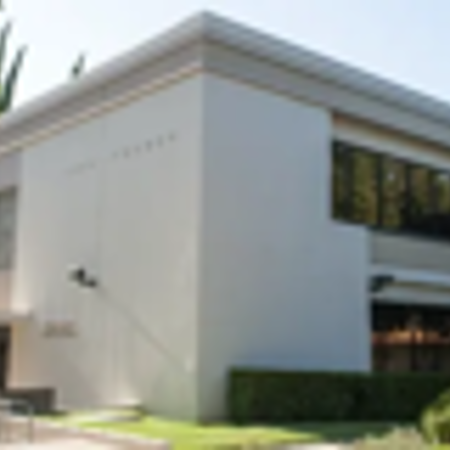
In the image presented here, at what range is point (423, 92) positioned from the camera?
2080 centimetres

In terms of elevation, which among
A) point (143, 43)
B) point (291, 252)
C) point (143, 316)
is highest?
point (143, 43)

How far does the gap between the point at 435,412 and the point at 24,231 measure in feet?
42.0

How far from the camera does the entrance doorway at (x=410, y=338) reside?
789 inches

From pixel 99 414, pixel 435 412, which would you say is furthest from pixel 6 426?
pixel 435 412

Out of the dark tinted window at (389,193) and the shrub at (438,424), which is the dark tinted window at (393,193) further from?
the shrub at (438,424)

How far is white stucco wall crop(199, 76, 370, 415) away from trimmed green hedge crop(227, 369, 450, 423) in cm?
62

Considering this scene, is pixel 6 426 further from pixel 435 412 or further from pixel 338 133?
pixel 338 133

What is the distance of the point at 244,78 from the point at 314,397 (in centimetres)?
650

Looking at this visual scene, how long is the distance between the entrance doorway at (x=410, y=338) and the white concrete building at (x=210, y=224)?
6cm

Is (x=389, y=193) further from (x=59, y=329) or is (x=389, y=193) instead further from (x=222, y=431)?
(x=222, y=431)

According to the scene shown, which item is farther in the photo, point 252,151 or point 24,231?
point 24,231

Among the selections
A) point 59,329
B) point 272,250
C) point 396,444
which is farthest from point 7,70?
point 396,444

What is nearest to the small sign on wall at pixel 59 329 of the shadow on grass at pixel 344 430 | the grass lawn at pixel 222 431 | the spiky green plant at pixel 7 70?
the grass lawn at pixel 222 431

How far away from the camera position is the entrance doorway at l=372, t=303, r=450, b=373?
65.8 feet
